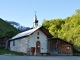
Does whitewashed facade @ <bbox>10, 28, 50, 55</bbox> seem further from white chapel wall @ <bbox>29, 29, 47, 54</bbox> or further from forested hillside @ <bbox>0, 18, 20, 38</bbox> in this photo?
forested hillside @ <bbox>0, 18, 20, 38</bbox>

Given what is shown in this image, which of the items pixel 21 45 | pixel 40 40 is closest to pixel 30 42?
pixel 21 45

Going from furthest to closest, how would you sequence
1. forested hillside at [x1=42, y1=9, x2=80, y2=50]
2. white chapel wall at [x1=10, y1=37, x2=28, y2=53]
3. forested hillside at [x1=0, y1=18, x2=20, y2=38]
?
forested hillside at [x1=0, y1=18, x2=20, y2=38]
forested hillside at [x1=42, y1=9, x2=80, y2=50]
white chapel wall at [x1=10, y1=37, x2=28, y2=53]

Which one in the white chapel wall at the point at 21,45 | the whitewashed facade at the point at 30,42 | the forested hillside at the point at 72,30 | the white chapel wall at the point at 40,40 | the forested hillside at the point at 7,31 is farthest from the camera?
the forested hillside at the point at 7,31

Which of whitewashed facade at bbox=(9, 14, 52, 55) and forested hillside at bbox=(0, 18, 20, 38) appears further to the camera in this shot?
forested hillside at bbox=(0, 18, 20, 38)

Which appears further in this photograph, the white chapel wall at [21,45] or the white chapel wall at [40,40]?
the white chapel wall at [40,40]

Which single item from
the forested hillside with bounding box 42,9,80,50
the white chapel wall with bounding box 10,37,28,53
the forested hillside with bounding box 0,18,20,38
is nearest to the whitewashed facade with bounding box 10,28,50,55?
the white chapel wall with bounding box 10,37,28,53

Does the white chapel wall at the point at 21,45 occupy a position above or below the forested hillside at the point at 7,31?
below

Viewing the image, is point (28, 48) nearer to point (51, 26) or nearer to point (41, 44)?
point (41, 44)

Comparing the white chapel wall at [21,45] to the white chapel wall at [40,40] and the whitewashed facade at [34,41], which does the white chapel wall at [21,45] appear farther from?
the white chapel wall at [40,40]

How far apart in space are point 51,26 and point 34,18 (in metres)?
21.7

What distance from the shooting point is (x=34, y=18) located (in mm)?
56781

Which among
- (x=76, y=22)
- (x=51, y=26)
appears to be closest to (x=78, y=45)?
(x=76, y=22)

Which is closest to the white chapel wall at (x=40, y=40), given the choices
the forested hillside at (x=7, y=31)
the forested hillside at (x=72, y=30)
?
the forested hillside at (x=72, y=30)

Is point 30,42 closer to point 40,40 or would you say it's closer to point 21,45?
point 21,45
